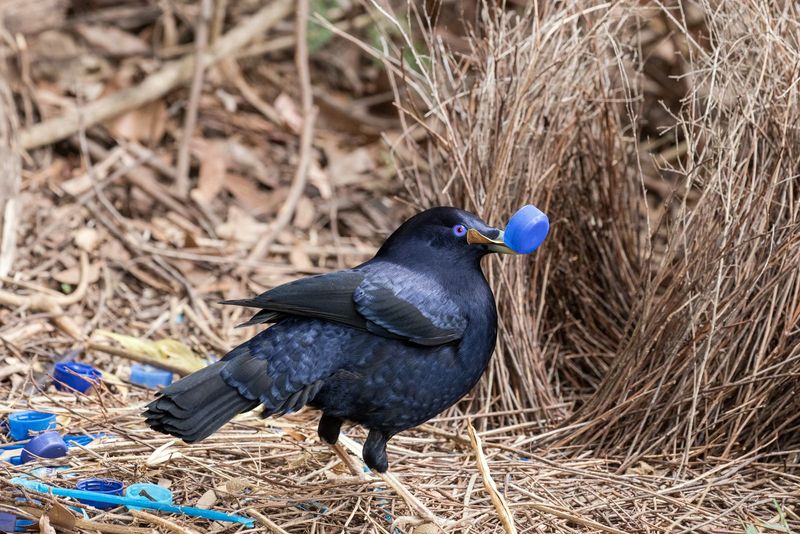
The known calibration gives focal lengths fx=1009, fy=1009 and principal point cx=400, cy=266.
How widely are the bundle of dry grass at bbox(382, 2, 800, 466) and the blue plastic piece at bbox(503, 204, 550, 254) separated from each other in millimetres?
467

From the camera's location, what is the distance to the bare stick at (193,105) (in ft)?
16.5

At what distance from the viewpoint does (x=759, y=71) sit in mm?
3102

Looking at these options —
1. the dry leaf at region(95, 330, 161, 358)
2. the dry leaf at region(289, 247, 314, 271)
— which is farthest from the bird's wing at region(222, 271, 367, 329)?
the dry leaf at region(289, 247, 314, 271)

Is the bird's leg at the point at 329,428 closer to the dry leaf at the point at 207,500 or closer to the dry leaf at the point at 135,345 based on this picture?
the dry leaf at the point at 207,500

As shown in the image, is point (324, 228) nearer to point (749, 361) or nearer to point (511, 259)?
point (511, 259)

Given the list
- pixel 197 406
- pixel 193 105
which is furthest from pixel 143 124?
pixel 197 406

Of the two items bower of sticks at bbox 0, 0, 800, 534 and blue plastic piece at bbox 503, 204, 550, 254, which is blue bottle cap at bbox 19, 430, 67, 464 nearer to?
bower of sticks at bbox 0, 0, 800, 534

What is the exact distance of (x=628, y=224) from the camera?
358 cm

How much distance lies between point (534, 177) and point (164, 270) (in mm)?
1826

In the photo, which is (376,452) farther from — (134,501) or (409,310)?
(134,501)

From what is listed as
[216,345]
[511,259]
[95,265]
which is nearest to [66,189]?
[95,265]

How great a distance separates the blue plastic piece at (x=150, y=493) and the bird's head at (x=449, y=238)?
0.92 meters

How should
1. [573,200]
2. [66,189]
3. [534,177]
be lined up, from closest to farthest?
[534,177], [573,200], [66,189]

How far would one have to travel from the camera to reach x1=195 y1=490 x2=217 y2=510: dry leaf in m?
2.65
